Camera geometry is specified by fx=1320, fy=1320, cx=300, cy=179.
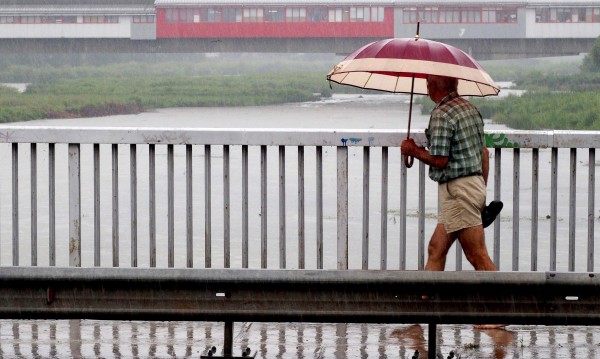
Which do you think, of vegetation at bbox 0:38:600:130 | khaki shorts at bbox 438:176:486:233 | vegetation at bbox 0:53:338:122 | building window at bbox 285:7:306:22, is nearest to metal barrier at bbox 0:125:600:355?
khaki shorts at bbox 438:176:486:233

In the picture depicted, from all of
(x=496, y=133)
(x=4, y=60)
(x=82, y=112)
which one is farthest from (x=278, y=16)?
(x=496, y=133)

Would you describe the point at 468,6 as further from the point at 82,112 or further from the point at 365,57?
the point at 365,57

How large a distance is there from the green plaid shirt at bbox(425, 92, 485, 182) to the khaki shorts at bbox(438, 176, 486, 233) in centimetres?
5

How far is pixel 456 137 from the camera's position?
7375 mm

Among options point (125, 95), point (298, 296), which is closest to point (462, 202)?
point (298, 296)

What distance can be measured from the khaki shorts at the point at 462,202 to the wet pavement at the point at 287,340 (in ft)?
2.08

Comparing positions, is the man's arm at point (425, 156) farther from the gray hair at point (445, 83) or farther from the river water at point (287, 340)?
the river water at point (287, 340)

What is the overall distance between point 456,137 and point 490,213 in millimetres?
518

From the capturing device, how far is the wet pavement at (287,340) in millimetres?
6934

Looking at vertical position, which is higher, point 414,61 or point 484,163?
point 414,61

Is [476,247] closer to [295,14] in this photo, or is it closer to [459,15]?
[295,14]

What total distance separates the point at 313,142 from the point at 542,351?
1913 millimetres

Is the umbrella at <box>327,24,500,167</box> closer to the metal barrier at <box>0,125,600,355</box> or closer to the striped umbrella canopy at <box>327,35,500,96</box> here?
the striped umbrella canopy at <box>327,35,500,96</box>

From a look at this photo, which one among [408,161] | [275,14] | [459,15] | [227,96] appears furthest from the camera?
[459,15]
